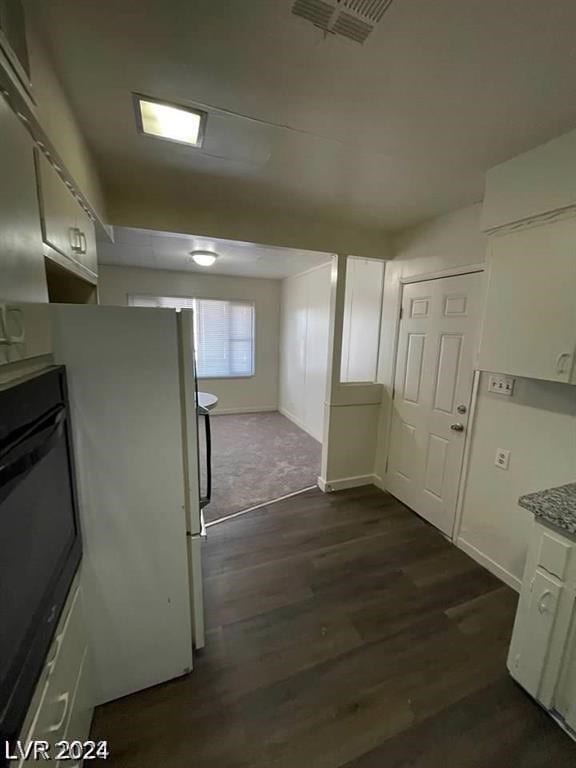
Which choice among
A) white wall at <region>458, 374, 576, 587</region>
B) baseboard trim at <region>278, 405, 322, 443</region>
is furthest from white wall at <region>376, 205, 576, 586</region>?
baseboard trim at <region>278, 405, 322, 443</region>

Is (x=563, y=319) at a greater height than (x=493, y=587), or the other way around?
(x=563, y=319)

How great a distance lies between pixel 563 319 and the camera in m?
1.52

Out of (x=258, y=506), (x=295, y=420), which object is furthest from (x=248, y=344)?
(x=258, y=506)

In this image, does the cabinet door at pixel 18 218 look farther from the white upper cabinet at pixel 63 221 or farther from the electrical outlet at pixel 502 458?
the electrical outlet at pixel 502 458

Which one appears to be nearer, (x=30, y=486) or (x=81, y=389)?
(x=30, y=486)

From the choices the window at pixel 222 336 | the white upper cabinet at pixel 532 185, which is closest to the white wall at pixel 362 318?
the white upper cabinet at pixel 532 185

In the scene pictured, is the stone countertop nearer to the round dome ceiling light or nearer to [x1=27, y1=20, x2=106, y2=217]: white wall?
[x1=27, y1=20, x2=106, y2=217]: white wall

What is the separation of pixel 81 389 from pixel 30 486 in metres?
0.43

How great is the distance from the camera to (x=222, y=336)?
5.65 meters

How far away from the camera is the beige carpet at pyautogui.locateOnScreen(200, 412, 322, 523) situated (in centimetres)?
307

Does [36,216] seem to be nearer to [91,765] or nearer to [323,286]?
[91,765]

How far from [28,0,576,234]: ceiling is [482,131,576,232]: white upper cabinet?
68mm

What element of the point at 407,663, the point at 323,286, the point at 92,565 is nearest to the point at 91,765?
the point at 92,565

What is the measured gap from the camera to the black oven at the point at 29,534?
67 centimetres
